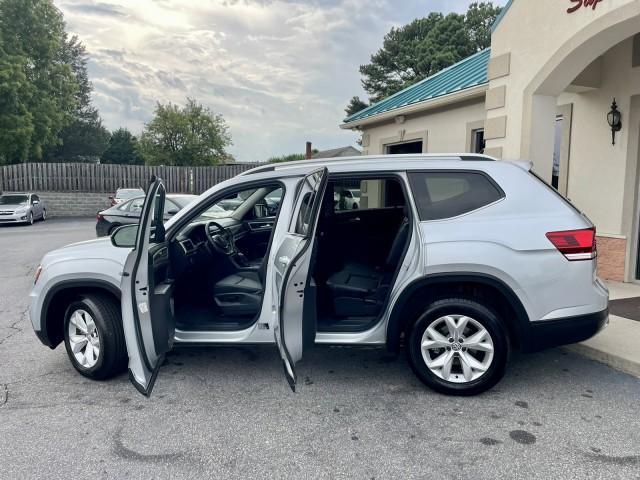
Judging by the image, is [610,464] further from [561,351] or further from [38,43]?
[38,43]

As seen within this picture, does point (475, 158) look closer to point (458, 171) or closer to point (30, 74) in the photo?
point (458, 171)

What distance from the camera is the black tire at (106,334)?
382 centimetres

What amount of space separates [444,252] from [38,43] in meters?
30.0

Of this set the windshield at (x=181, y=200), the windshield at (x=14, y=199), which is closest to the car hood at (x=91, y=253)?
the windshield at (x=181, y=200)

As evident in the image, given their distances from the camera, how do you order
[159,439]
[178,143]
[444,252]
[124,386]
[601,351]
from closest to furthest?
1. [159,439]
2. [444,252]
3. [124,386]
4. [601,351]
5. [178,143]

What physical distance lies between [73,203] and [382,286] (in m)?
23.6

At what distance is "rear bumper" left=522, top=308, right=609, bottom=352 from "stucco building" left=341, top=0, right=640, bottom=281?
12.2ft

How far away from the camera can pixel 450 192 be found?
3682mm

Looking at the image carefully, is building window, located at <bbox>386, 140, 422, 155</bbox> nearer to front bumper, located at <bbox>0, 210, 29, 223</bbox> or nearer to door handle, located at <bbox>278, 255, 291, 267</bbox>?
door handle, located at <bbox>278, 255, 291, 267</bbox>

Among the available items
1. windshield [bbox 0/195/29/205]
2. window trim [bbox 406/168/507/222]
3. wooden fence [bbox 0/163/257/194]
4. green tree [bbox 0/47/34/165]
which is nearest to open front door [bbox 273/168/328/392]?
window trim [bbox 406/168/507/222]

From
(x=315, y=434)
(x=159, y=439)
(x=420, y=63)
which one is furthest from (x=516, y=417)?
(x=420, y=63)

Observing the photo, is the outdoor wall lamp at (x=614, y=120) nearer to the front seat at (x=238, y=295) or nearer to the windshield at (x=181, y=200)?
the front seat at (x=238, y=295)

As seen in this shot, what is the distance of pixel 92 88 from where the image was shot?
4981cm

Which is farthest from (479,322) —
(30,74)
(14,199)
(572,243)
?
(30,74)
